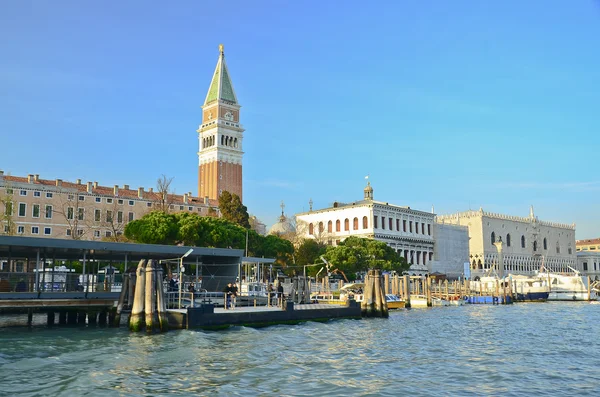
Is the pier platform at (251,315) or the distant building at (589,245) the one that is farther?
the distant building at (589,245)

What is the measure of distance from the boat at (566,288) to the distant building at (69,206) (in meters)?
43.8

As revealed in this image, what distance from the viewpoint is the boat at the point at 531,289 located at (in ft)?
199

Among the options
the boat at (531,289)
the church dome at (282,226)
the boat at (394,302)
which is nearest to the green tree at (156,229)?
the boat at (394,302)

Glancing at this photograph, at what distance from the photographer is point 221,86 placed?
108 metres

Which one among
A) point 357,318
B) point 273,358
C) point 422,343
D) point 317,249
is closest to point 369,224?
point 317,249

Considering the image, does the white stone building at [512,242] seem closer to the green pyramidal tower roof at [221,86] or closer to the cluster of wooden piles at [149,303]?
the green pyramidal tower roof at [221,86]

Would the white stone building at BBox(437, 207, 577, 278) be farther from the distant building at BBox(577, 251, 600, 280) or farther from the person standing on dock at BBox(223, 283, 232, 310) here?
the person standing on dock at BBox(223, 283, 232, 310)

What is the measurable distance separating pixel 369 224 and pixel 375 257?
1380cm

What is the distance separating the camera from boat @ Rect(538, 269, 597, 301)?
208 feet

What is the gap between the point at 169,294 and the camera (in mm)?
29625

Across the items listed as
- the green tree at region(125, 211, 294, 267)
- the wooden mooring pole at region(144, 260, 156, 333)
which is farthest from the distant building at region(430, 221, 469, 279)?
A: the wooden mooring pole at region(144, 260, 156, 333)

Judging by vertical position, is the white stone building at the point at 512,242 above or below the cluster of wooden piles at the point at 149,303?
above

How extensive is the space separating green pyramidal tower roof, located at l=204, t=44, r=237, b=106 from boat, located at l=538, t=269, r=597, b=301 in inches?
2485

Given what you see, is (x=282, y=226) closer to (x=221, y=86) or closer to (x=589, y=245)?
(x=221, y=86)
